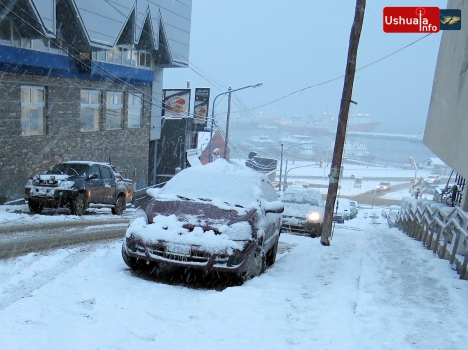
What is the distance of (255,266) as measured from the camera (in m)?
6.43

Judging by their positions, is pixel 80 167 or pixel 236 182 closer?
pixel 236 182

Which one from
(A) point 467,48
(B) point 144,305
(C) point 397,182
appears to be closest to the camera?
(B) point 144,305

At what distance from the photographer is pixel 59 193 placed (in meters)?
12.4

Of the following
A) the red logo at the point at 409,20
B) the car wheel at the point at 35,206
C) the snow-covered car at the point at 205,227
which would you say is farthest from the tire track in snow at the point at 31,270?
the red logo at the point at 409,20

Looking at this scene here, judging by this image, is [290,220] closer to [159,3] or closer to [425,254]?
[425,254]

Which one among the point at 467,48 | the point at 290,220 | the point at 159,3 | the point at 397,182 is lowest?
the point at 397,182

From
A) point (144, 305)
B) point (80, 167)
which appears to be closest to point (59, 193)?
point (80, 167)

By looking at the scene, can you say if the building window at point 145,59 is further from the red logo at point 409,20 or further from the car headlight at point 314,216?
the red logo at point 409,20

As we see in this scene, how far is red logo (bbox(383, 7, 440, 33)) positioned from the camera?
8461 millimetres

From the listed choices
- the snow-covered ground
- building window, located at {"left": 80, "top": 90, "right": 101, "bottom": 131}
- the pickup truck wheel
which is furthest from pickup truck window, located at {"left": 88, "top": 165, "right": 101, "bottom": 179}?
building window, located at {"left": 80, "top": 90, "right": 101, "bottom": 131}

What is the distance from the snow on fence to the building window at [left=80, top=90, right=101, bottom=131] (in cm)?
1616

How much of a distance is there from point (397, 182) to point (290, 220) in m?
90.6

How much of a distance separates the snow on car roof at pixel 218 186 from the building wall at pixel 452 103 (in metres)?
5.33

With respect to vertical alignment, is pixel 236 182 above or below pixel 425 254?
above
